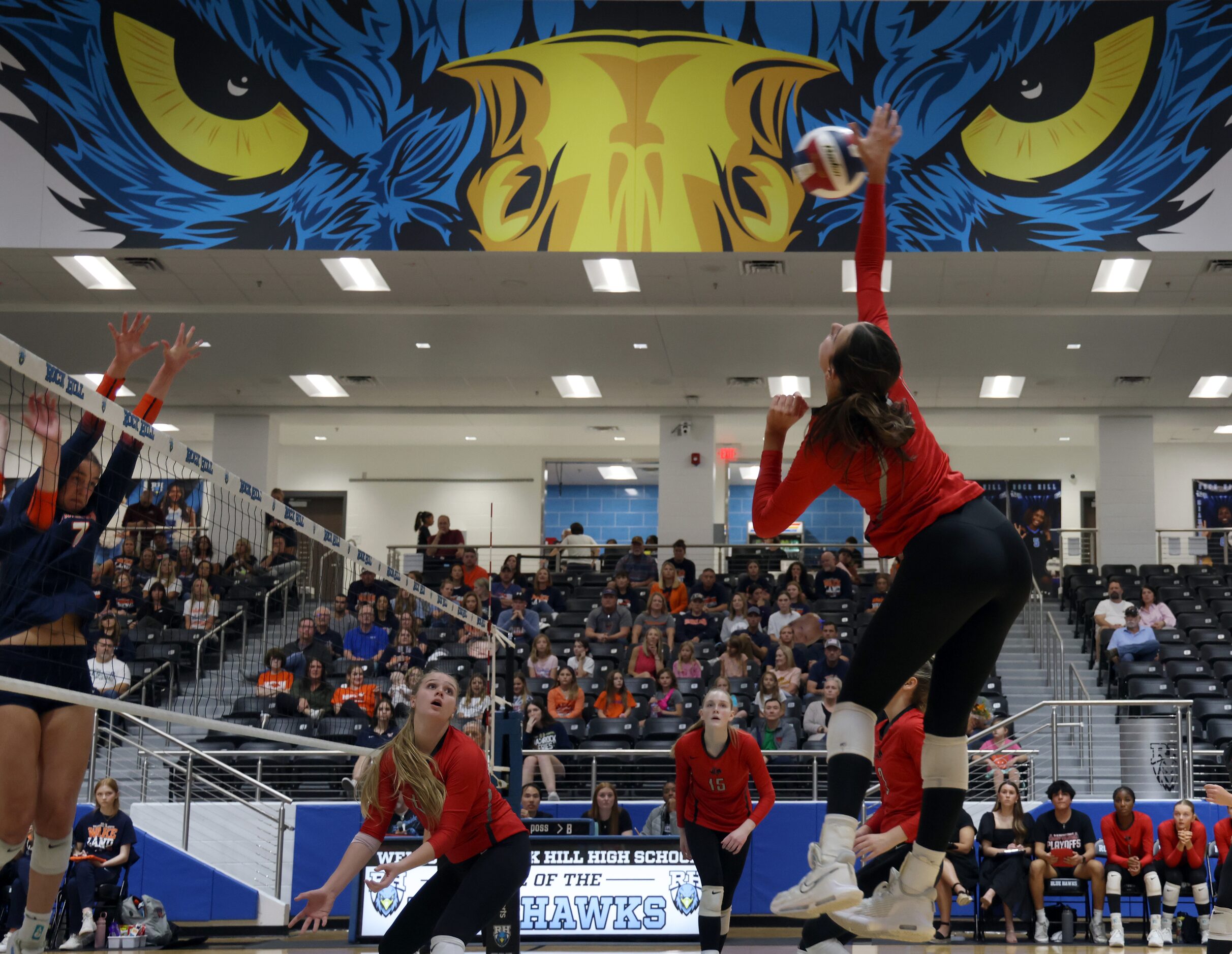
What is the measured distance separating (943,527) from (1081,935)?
33.2ft

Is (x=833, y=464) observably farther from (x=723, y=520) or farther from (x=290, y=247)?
(x=723, y=520)

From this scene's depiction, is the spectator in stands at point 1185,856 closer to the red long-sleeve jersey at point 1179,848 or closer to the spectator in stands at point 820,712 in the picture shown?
the red long-sleeve jersey at point 1179,848

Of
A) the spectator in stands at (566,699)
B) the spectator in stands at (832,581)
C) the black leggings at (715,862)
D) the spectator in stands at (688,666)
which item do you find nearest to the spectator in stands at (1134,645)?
the spectator in stands at (832,581)

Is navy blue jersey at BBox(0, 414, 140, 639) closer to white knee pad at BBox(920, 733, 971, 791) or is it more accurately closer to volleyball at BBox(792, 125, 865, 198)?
volleyball at BBox(792, 125, 865, 198)

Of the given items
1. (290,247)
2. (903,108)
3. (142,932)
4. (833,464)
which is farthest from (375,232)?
(833,464)

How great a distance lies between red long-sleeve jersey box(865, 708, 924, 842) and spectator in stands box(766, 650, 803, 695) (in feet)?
29.0

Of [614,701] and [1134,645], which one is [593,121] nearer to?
[614,701]

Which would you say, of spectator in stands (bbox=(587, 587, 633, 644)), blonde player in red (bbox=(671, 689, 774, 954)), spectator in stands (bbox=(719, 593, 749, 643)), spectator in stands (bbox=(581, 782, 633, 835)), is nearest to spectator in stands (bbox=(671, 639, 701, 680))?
spectator in stands (bbox=(719, 593, 749, 643))

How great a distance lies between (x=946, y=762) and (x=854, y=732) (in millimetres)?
289

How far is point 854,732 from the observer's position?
133 inches

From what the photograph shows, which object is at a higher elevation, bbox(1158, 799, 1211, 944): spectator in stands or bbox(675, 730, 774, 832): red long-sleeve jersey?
bbox(675, 730, 774, 832): red long-sleeve jersey

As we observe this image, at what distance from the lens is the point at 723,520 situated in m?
28.9

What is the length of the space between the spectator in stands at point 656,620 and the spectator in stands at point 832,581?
115 inches

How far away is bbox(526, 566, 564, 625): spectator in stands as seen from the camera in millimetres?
19781
